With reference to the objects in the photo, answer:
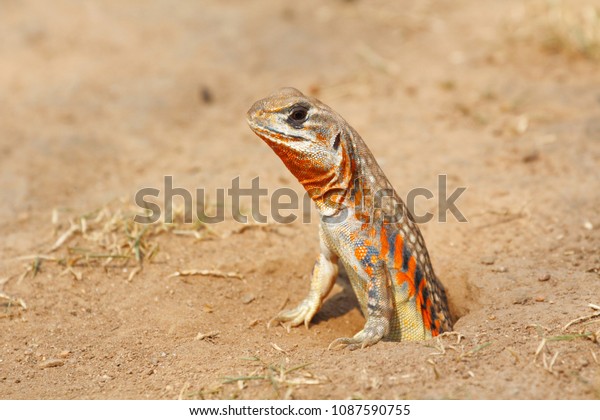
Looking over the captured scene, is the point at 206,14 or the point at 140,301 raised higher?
the point at 206,14

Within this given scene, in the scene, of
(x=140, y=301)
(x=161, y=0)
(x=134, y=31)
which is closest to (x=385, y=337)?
(x=140, y=301)

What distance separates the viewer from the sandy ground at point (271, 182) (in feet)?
17.6

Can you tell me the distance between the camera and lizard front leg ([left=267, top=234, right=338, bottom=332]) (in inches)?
254

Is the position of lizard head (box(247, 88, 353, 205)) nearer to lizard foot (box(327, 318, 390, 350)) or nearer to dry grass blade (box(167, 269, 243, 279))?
lizard foot (box(327, 318, 390, 350))

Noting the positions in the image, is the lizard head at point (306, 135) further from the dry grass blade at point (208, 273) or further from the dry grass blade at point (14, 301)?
the dry grass blade at point (14, 301)

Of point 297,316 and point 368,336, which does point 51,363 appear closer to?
point 297,316

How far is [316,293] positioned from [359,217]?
930 mm

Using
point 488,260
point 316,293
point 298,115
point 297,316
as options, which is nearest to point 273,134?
point 298,115

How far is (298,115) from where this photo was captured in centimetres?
576

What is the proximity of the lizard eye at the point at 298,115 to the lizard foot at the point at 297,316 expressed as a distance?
1694mm

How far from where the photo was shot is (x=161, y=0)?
13.8m

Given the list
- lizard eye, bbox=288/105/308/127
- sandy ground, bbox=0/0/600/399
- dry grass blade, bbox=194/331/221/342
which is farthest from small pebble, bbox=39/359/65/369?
lizard eye, bbox=288/105/308/127

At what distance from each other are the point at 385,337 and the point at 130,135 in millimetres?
5910

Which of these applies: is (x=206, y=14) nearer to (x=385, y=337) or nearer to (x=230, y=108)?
(x=230, y=108)
